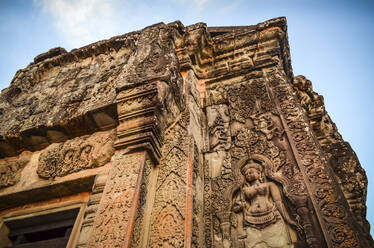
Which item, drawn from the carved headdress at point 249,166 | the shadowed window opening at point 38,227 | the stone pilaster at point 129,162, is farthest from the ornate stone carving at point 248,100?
the shadowed window opening at point 38,227

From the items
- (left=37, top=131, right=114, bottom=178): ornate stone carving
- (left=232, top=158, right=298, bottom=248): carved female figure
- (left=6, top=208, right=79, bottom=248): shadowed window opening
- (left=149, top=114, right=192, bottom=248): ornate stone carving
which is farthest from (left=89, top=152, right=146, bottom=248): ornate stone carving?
(left=232, top=158, right=298, bottom=248): carved female figure

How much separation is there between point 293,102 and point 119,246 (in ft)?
8.54

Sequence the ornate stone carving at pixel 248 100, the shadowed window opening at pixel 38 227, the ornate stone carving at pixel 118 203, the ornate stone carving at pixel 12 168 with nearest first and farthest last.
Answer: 1. the ornate stone carving at pixel 118 203
2. the shadowed window opening at pixel 38 227
3. the ornate stone carving at pixel 12 168
4. the ornate stone carving at pixel 248 100

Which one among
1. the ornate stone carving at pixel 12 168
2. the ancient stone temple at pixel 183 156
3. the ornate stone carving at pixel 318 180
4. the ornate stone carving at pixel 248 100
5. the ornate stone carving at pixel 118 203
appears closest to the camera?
the ornate stone carving at pixel 118 203

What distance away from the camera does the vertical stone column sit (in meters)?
1.83

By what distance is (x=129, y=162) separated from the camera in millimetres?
2262

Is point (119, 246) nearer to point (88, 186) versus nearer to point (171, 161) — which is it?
point (171, 161)

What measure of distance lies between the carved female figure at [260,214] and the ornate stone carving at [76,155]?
1568mm

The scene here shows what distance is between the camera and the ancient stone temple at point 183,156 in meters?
2.11

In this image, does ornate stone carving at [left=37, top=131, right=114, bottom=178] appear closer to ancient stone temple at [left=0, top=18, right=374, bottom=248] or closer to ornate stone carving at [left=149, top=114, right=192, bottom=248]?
ancient stone temple at [left=0, top=18, right=374, bottom=248]

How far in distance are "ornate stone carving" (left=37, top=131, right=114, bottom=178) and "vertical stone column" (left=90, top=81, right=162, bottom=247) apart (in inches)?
20.8

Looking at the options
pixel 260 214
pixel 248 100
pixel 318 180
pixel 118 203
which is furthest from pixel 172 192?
pixel 248 100

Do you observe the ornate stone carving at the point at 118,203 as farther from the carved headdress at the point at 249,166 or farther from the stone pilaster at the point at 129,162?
the carved headdress at the point at 249,166

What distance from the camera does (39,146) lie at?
Answer: 335 centimetres
